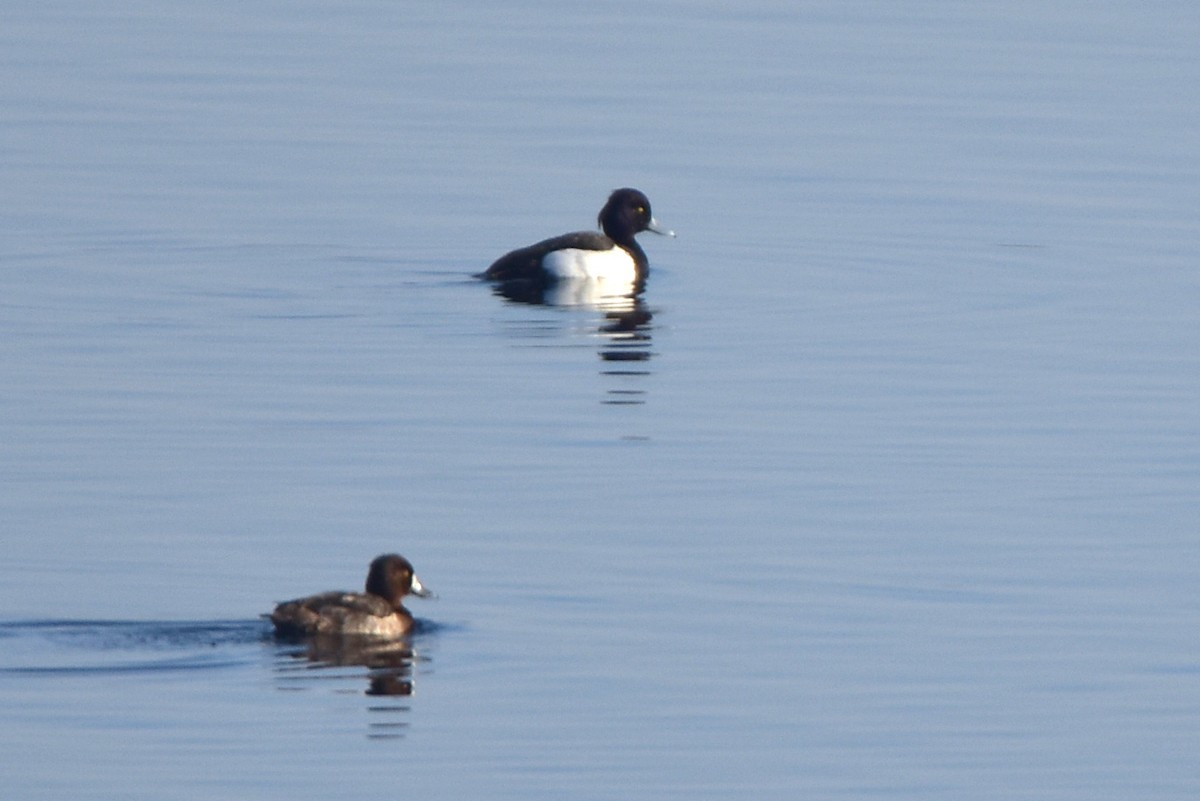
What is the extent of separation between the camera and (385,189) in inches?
995

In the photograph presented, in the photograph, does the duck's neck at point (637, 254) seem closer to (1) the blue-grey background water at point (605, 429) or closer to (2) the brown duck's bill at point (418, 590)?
(1) the blue-grey background water at point (605, 429)

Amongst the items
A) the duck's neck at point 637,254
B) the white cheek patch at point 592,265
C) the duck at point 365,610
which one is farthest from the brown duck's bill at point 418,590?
the duck's neck at point 637,254

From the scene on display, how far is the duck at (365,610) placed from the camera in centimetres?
1188

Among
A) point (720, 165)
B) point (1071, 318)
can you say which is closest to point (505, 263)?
point (1071, 318)

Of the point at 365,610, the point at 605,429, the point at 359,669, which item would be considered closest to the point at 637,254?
the point at 605,429

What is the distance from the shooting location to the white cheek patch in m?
21.9

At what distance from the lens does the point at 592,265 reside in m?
22.5

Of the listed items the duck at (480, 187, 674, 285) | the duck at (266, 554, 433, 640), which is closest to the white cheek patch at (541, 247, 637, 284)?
the duck at (480, 187, 674, 285)

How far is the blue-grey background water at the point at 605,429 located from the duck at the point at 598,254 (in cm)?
34

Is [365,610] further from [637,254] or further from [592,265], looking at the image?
[637,254]

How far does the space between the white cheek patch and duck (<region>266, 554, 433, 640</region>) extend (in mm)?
9476

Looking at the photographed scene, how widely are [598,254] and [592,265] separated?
0.10m

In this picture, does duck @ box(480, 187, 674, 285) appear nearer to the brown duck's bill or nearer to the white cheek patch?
the white cheek patch

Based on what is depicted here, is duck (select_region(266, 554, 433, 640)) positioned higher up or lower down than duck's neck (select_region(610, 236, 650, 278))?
lower down
